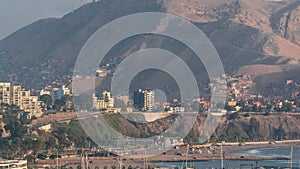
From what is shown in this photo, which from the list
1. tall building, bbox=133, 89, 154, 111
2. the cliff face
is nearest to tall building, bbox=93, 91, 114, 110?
tall building, bbox=133, 89, 154, 111

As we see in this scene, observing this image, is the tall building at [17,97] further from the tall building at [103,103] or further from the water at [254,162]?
the water at [254,162]

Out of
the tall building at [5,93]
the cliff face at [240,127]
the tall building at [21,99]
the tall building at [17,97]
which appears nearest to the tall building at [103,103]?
the tall building at [21,99]

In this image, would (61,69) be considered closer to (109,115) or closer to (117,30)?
(117,30)

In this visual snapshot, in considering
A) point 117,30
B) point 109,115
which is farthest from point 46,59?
point 109,115

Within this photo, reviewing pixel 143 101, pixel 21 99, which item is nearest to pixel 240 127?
pixel 143 101

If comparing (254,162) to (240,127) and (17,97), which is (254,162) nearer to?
(240,127)

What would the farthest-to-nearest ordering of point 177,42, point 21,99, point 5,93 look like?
point 177,42 → point 5,93 → point 21,99
